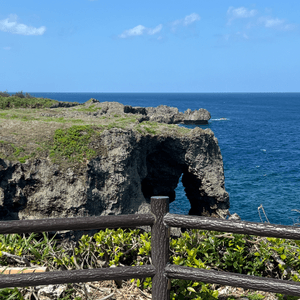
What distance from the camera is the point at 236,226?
3664mm

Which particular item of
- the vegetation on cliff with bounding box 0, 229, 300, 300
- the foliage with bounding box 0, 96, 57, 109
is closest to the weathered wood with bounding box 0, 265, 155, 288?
the vegetation on cliff with bounding box 0, 229, 300, 300

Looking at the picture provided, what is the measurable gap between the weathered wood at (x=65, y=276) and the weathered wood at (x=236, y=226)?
0.78 metres

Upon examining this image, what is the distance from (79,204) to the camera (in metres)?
13.5

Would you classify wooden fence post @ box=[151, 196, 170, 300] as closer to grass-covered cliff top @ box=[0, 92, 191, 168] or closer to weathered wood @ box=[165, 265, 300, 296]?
weathered wood @ box=[165, 265, 300, 296]

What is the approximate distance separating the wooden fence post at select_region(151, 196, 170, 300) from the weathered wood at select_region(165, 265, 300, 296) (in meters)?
0.10

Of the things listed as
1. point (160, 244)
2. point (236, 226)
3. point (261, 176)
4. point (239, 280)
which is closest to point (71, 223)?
point (160, 244)

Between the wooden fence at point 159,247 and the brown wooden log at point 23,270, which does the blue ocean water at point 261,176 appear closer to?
the wooden fence at point 159,247

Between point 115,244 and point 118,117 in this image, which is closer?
point 115,244

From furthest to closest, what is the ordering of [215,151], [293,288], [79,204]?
[215,151] < [79,204] < [293,288]

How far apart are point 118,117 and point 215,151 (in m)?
6.06

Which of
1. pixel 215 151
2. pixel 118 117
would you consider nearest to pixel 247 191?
pixel 215 151

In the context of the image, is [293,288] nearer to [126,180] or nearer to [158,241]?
[158,241]

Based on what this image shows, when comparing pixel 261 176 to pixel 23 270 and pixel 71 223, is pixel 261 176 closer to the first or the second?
pixel 23 270

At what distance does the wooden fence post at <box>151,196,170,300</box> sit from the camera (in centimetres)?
387
